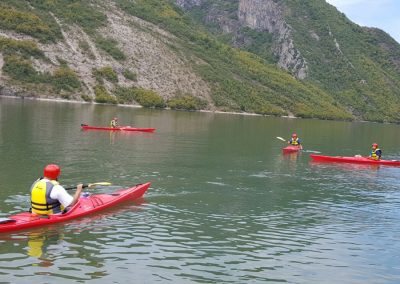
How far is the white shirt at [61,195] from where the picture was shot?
58.0 feet

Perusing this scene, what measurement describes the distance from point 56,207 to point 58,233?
1060mm

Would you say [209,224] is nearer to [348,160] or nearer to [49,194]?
[49,194]

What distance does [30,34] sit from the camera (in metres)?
134

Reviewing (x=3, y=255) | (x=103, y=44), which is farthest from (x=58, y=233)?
(x=103, y=44)

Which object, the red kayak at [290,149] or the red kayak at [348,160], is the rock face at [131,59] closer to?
the red kayak at [290,149]

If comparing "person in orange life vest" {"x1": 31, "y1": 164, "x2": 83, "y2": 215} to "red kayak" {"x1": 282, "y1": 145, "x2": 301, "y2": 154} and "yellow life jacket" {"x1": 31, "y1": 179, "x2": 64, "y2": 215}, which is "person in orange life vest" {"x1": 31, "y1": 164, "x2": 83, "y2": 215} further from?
"red kayak" {"x1": 282, "y1": 145, "x2": 301, "y2": 154}

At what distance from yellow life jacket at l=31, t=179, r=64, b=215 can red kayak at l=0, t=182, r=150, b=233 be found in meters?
0.21

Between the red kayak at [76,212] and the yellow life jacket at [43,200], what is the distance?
213mm

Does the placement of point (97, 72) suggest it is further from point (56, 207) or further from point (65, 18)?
point (56, 207)

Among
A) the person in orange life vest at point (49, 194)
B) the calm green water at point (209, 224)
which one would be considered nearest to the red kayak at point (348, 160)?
the calm green water at point (209, 224)

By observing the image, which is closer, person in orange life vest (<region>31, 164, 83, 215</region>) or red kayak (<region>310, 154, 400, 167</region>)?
person in orange life vest (<region>31, 164, 83, 215</region>)

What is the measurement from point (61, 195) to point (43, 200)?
64 centimetres

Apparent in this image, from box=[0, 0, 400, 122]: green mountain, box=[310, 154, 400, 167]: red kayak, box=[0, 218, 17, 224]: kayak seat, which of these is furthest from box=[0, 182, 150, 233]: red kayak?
box=[0, 0, 400, 122]: green mountain

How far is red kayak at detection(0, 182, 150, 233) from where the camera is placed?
17.3m
